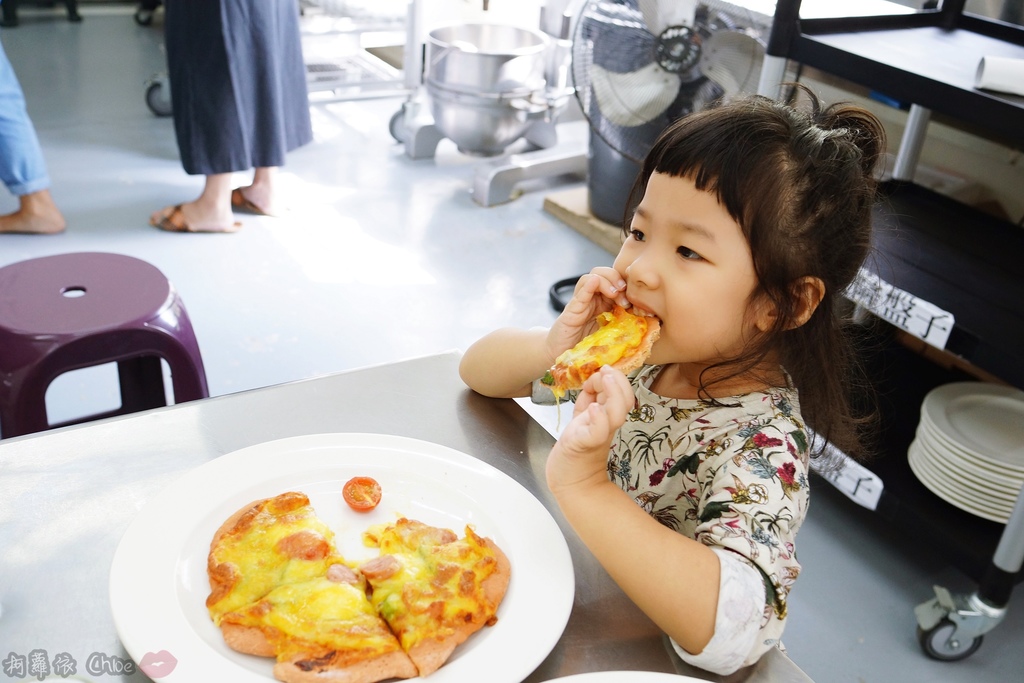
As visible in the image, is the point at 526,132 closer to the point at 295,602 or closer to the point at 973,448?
the point at 973,448

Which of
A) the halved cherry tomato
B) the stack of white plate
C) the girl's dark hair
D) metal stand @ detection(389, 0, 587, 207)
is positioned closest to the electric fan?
metal stand @ detection(389, 0, 587, 207)

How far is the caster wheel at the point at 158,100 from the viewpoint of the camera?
13.5ft

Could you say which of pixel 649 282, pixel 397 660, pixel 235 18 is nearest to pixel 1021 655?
pixel 649 282

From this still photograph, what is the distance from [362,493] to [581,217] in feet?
8.85

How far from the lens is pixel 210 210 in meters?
3.18

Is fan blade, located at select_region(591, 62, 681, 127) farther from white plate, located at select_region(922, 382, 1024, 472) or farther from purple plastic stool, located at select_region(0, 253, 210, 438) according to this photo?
purple plastic stool, located at select_region(0, 253, 210, 438)

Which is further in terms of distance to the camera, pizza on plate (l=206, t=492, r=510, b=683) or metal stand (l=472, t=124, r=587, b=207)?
metal stand (l=472, t=124, r=587, b=207)

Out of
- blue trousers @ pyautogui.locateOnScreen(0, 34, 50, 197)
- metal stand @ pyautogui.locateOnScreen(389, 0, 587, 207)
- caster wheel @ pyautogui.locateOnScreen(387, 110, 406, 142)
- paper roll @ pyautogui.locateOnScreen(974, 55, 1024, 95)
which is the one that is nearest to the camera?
paper roll @ pyautogui.locateOnScreen(974, 55, 1024, 95)

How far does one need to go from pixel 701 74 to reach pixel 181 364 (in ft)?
5.66

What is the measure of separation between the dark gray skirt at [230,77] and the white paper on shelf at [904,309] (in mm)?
2185

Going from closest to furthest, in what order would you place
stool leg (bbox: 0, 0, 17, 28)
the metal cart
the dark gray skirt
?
the metal cart, the dark gray skirt, stool leg (bbox: 0, 0, 17, 28)

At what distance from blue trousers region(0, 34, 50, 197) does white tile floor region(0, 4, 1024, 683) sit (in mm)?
197

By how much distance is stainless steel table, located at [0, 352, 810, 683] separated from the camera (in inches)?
28.9

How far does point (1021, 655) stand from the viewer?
181cm
